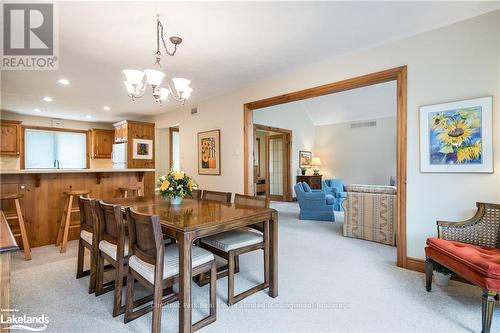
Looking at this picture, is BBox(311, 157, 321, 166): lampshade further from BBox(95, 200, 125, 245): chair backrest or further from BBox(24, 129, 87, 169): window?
BBox(24, 129, 87, 169): window

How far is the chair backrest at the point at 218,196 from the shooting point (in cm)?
289

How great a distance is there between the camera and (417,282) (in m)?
2.48

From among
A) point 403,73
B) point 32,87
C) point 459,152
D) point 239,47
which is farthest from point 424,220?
point 32,87

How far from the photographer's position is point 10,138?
5941 mm

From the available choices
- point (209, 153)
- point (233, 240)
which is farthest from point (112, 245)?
point (209, 153)

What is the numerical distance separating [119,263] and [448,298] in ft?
9.31

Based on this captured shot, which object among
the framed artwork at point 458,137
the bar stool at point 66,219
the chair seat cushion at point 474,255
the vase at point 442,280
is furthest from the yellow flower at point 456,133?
the bar stool at point 66,219

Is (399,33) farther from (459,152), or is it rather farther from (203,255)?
(203,255)

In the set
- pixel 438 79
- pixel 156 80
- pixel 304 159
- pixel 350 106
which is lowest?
pixel 304 159

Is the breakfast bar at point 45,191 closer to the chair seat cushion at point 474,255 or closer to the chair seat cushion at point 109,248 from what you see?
the chair seat cushion at point 109,248

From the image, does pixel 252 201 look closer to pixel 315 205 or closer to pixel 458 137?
pixel 458 137

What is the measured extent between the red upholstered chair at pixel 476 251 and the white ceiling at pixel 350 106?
475 cm

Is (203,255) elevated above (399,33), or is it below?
below

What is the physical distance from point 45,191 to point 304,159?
266 inches
